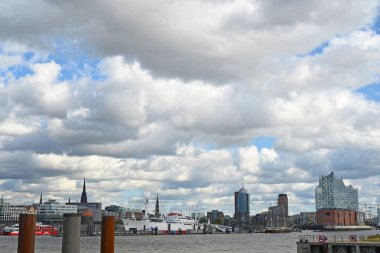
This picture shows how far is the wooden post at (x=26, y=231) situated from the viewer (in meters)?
23.5

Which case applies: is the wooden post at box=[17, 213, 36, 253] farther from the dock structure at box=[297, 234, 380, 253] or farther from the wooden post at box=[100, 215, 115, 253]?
the dock structure at box=[297, 234, 380, 253]

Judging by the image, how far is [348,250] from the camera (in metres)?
63.5

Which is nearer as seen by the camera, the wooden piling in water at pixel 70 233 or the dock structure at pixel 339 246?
the wooden piling in water at pixel 70 233

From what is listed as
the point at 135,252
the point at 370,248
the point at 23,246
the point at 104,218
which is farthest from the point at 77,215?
the point at 135,252

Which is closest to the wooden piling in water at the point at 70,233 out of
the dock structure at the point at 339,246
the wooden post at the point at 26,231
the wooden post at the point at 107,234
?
the wooden post at the point at 26,231

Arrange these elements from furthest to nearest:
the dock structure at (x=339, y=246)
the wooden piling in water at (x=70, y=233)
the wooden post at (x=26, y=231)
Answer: the dock structure at (x=339, y=246) → the wooden post at (x=26, y=231) → the wooden piling in water at (x=70, y=233)

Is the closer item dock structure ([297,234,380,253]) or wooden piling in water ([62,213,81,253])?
wooden piling in water ([62,213,81,253])

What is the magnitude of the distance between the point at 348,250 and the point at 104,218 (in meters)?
43.4

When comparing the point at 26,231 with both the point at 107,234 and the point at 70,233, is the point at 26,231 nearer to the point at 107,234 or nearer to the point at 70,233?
the point at 70,233

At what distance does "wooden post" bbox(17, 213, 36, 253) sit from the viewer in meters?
23.5

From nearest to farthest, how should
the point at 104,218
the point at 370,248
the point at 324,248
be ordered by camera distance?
the point at 104,218, the point at 370,248, the point at 324,248

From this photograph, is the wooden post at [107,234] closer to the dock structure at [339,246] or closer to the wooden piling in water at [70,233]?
the wooden piling in water at [70,233]

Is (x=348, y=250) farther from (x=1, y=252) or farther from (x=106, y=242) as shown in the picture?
(x=1, y=252)

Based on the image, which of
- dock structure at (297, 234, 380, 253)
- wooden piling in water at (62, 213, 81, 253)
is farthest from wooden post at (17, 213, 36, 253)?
dock structure at (297, 234, 380, 253)
